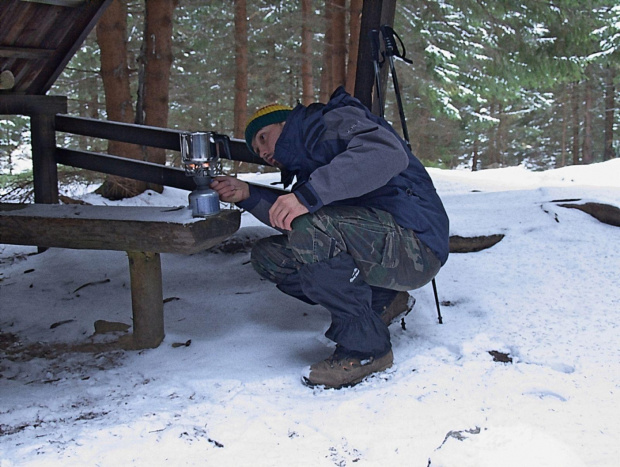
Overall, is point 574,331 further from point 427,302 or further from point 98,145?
point 98,145

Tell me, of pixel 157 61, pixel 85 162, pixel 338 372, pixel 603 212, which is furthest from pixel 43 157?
pixel 603 212

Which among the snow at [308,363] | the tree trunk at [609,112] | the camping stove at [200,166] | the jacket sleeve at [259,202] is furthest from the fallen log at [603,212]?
the tree trunk at [609,112]

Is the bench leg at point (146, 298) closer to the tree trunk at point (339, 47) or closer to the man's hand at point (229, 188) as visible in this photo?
the man's hand at point (229, 188)

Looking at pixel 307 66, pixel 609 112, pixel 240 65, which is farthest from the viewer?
pixel 609 112

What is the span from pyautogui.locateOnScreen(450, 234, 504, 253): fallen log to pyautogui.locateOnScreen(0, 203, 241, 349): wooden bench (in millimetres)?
2047

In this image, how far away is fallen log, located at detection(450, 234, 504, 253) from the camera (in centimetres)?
429

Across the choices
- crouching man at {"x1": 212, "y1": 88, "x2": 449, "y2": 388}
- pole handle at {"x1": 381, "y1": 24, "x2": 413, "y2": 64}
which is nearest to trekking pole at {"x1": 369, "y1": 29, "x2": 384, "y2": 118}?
pole handle at {"x1": 381, "y1": 24, "x2": 413, "y2": 64}

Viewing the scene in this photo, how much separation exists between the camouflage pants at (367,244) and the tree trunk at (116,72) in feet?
16.3

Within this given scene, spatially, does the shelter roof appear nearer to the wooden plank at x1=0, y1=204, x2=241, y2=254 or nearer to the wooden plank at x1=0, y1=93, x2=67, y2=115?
the wooden plank at x1=0, y1=93, x2=67, y2=115

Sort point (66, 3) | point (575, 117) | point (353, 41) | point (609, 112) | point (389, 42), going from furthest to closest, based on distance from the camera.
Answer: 1. point (575, 117)
2. point (609, 112)
3. point (353, 41)
4. point (66, 3)
5. point (389, 42)

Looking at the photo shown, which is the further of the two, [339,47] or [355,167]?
[339,47]

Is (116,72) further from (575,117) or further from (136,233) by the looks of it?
(575,117)

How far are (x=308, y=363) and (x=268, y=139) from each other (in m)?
1.11

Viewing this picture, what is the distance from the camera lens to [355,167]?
7.55ft
